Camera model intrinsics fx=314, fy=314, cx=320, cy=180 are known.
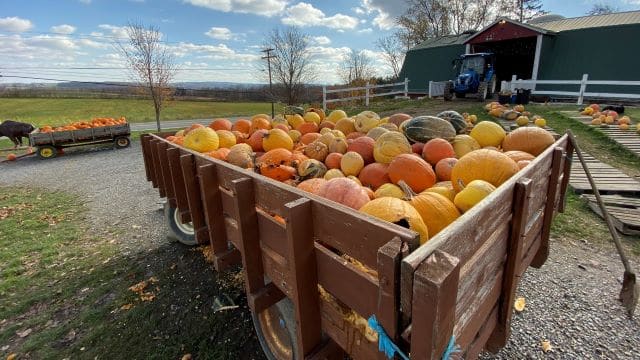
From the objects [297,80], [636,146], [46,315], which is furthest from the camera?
[297,80]

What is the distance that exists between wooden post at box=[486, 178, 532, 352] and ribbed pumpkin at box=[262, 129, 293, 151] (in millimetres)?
2248

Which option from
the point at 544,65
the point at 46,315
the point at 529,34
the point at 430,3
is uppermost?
the point at 430,3

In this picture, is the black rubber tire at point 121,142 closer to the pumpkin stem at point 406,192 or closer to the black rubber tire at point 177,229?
the black rubber tire at point 177,229

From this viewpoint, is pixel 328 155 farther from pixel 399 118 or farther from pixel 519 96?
pixel 519 96

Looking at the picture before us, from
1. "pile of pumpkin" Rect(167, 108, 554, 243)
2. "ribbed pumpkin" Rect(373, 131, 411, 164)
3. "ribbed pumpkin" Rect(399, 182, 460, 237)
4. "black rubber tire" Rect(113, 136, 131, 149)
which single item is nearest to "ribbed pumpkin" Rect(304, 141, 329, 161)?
"pile of pumpkin" Rect(167, 108, 554, 243)

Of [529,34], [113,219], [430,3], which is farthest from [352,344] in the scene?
[430,3]

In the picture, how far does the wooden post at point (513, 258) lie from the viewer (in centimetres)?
154

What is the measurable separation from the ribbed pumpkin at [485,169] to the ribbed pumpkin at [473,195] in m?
0.22

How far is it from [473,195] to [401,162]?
2.06ft

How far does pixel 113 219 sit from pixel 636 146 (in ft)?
35.8

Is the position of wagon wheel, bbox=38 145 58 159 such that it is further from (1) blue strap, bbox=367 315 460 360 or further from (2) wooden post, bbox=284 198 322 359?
(1) blue strap, bbox=367 315 460 360

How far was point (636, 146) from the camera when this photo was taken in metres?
6.96

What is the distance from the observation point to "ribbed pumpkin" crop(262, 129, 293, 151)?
3330 mm

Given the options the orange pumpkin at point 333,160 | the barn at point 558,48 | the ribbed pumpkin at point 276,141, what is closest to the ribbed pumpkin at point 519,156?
the orange pumpkin at point 333,160
